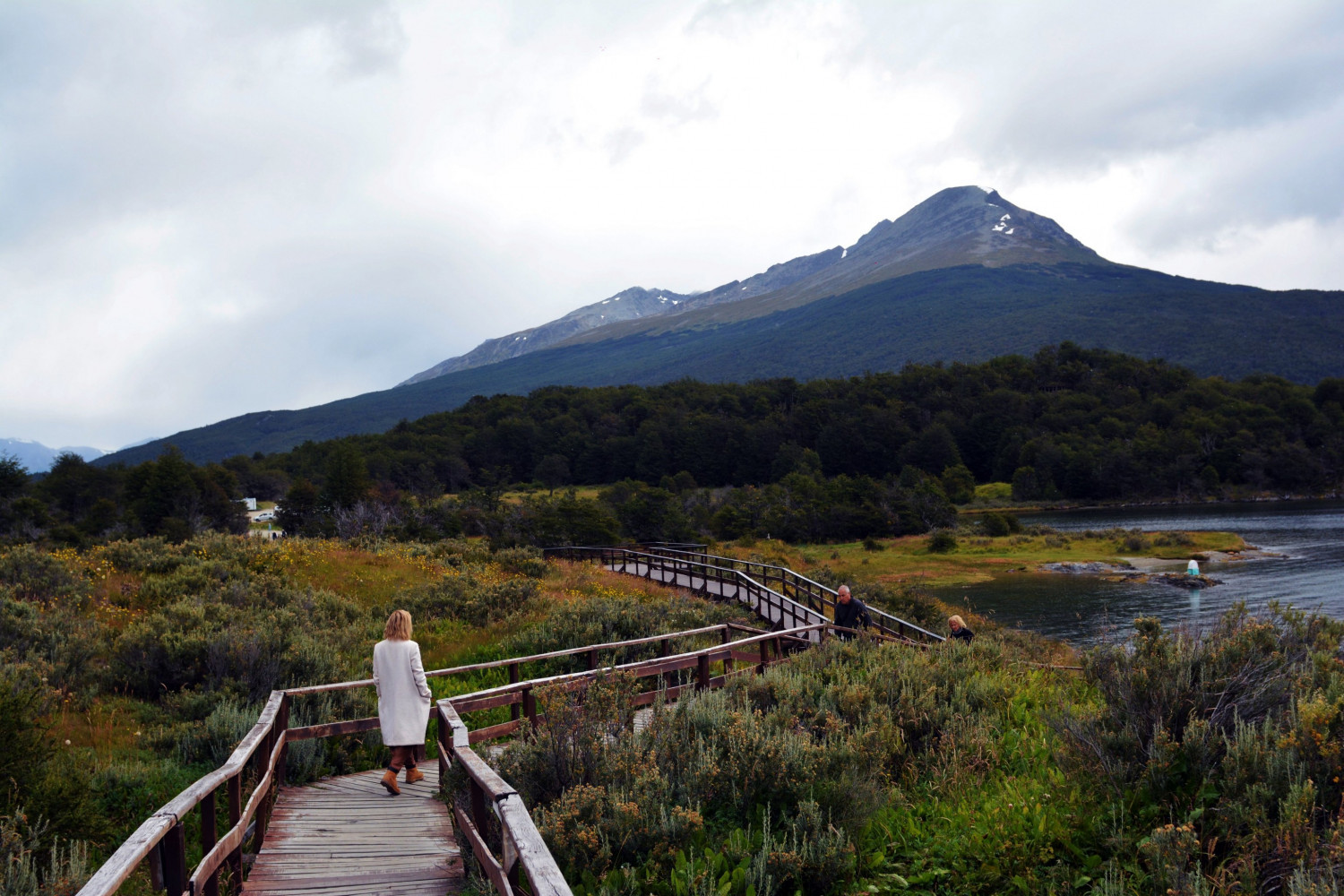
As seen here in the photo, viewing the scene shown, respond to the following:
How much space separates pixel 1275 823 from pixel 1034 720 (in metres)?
3.37

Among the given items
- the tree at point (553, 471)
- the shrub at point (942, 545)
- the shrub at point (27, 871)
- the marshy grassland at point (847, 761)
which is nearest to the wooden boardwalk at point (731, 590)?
the marshy grassland at point (847, 761)

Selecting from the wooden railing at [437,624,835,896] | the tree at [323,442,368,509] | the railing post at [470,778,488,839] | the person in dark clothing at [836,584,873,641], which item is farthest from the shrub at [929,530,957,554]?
the railing post at [470,778,488,839]

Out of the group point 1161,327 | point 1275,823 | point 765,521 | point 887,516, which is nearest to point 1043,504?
point 887,516

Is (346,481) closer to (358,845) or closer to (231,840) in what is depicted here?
(358,845)

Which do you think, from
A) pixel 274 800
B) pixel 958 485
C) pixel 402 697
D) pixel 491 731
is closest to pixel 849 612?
pixel 491 731

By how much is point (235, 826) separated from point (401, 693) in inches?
94.2

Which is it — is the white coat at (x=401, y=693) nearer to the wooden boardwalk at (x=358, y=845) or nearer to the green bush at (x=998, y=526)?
the wooden boardwalk at (x=358, y=845)

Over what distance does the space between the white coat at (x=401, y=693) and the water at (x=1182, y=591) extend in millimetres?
17925

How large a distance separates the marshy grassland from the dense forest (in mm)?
32110

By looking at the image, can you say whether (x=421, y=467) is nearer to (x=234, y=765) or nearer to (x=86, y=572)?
(x=86, y=572)

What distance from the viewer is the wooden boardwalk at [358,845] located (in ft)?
15.6

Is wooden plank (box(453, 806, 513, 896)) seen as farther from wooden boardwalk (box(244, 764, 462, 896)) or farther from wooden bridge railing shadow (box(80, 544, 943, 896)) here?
wooden boardwalk (box(244, 764, 462, 896))

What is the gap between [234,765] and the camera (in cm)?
471

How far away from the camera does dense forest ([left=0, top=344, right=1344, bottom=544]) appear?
4784 cm
